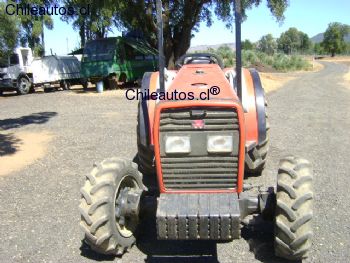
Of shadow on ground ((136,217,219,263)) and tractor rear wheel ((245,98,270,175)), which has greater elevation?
tractor rear wheel ((245,98,270,175))

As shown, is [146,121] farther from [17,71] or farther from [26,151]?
[17,71]

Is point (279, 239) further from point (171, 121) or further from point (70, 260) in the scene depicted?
point (70, 260)

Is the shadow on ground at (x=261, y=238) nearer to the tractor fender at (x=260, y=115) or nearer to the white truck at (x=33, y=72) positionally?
the tractor fender at (x=260, y=115)

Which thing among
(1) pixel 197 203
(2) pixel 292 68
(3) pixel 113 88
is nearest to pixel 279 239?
(1) pixel 197 203

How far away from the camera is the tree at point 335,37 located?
104750mm

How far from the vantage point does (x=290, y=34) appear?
11231cm

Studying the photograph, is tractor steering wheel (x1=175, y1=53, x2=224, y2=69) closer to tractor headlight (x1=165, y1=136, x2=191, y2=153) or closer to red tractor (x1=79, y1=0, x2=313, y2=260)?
red tractor (x1=79, y1=0, x2=313, y2=260)

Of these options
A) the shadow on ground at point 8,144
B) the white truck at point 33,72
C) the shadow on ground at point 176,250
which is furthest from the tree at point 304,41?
the shadow on ground at point 176,250

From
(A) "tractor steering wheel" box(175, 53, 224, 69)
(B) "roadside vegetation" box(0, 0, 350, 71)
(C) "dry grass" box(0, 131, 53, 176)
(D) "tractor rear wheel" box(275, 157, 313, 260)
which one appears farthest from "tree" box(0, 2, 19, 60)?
(D) "tractor rear wheel" box(275, 157, 313, 260)

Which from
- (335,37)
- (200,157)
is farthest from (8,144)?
(335,37)

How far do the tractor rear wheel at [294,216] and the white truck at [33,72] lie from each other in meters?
19.9

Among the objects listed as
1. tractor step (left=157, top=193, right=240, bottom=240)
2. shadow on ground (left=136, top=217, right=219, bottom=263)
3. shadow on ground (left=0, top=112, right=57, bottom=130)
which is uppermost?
tractor step (left=157, top=193, right=240, bottom=240)

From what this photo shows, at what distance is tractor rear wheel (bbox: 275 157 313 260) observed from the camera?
139 inches

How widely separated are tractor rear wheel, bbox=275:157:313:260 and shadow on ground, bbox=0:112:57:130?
9.00 meters
